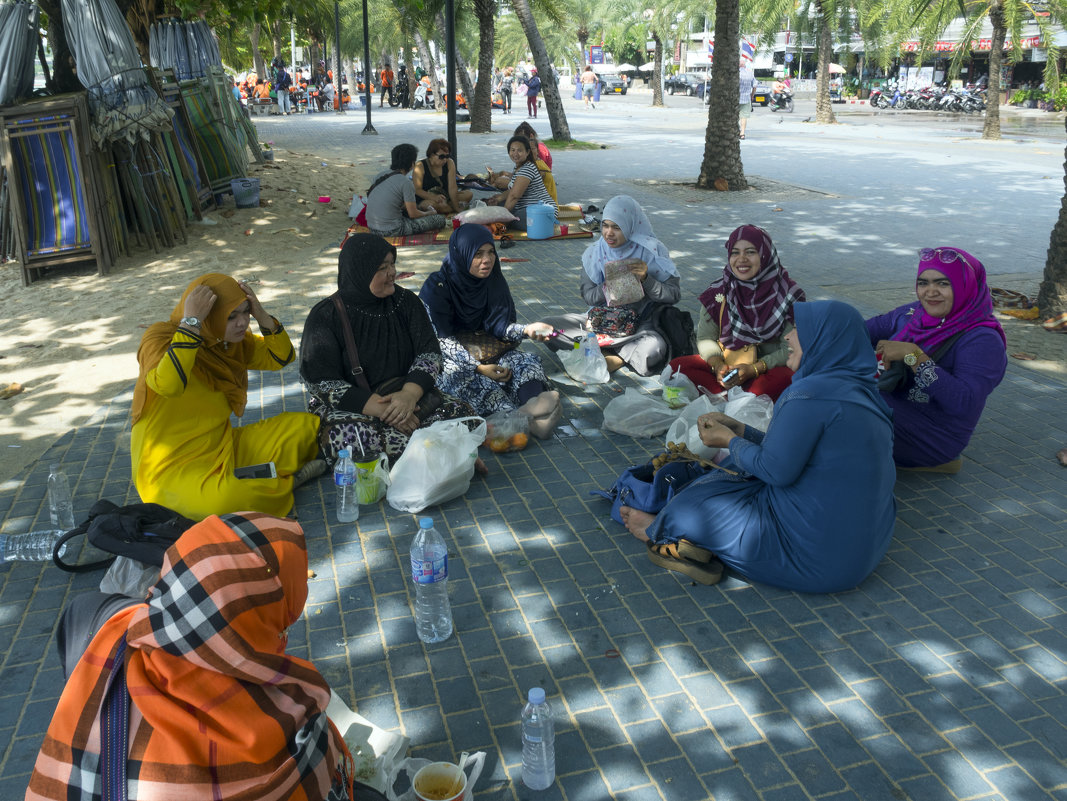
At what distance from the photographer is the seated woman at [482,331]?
206 inches

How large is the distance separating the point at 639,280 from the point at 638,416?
142cm

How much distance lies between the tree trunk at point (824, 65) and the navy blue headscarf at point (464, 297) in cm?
2507

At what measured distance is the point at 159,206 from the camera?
9.72 meters

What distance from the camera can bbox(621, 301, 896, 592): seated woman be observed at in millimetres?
3307

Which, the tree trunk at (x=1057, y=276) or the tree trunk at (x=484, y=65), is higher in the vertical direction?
the tree trunk at (x=484, y=65)

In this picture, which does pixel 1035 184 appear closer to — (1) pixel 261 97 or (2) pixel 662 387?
(2) pixel 662 387

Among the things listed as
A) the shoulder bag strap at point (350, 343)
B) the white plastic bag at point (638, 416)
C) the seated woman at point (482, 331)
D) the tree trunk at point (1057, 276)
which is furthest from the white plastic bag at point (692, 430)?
the tree trunk at point (1057, 276)

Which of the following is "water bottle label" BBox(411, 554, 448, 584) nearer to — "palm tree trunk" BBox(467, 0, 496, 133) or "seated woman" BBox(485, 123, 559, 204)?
"seated woman" BBox(485, 123, 559, 204)

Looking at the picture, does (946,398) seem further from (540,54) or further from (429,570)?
(540,54)

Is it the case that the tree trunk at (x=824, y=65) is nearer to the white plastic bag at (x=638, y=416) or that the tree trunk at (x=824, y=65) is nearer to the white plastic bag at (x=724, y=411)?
the white plastic bag at (x=638, y=416)

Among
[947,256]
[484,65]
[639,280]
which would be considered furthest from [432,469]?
[484,65]

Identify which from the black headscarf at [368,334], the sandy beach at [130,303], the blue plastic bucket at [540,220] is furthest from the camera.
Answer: the blue plastic bucket at [540,220]

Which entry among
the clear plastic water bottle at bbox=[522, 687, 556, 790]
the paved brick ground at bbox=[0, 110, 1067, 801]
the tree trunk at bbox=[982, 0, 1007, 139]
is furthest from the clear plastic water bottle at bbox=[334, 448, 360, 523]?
the tree trunk at bbox=[982, 0, 1007, 139]

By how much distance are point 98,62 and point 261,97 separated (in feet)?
94.9
